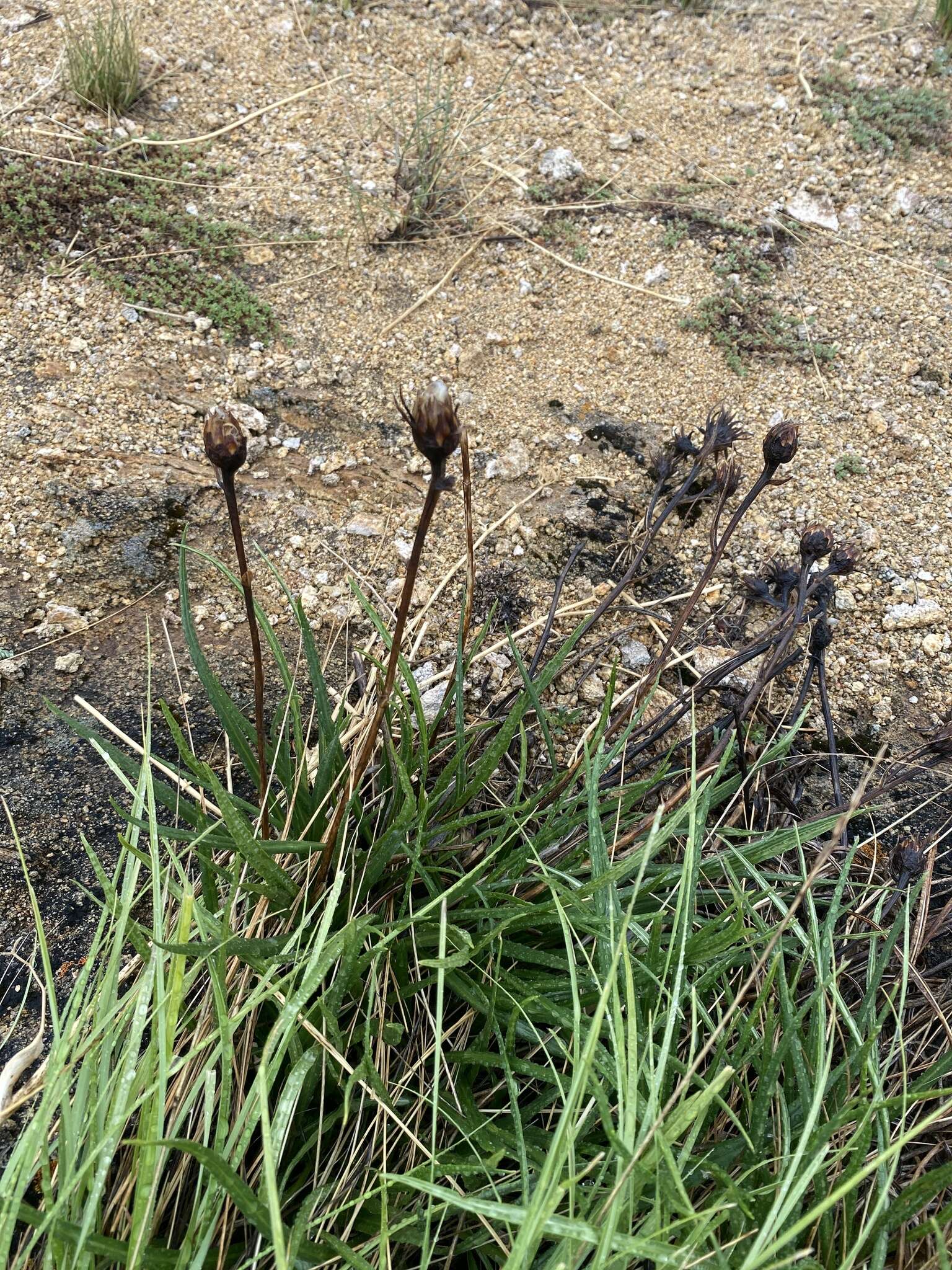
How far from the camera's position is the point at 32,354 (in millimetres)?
2555

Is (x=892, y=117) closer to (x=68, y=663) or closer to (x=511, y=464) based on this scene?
(x=511, y=464)

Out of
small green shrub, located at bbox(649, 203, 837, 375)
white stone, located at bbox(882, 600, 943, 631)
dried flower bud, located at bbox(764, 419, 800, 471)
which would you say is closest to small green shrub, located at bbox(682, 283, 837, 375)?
small green shrub, located at bbox(649, 203, 837, 375)

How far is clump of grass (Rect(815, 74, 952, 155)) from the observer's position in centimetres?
332

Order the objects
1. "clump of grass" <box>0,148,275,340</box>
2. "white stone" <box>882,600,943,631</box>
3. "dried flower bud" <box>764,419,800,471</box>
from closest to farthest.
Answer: "dried flower bud" <box>764,419,800,471</box> → "white stone" <box>882,600,943,631</box> → "clump of grass" <box>0,148,275,340</box>

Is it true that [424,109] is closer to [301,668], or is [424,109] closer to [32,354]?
→ [32,354]

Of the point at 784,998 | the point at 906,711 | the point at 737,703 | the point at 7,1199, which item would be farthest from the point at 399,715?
the point at 906,711

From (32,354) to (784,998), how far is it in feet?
8.03

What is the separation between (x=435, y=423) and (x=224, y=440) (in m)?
0.28

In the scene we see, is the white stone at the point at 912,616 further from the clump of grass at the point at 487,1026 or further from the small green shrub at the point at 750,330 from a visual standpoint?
the small green shrub at the point at 750,330

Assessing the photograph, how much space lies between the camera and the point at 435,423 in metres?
0.99

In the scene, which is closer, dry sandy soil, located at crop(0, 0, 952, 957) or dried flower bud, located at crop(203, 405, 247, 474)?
dried flower bud, located at crop(203, 405, 247, 474)

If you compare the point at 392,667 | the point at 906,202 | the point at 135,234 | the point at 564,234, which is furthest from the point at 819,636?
the point at 135,234

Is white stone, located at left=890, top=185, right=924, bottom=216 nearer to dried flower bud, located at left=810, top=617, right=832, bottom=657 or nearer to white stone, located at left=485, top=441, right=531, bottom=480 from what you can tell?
white stone, located at left=485, top=441, right=531, bottom=480

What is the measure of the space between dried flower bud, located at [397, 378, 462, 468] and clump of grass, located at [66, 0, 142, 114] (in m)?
2.84
